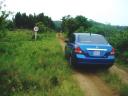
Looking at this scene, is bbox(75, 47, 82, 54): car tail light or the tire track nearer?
the tire track

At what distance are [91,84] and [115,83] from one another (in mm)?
833

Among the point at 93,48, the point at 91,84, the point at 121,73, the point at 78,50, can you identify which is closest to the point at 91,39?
the point at 93,48

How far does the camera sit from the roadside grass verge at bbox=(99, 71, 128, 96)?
9.45m

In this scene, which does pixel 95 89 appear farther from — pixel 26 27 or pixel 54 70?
pixel 26 27

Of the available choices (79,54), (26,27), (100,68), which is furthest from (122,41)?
(26,27)

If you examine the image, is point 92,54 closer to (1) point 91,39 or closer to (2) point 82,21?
(1) point 91,39

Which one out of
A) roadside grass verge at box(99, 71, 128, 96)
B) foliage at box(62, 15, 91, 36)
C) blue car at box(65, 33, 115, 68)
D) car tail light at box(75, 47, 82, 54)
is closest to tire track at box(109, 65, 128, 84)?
roadside grass verge at box(99, 71, 128, 96)

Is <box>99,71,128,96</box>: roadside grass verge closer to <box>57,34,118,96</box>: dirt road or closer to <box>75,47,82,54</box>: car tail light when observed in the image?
<box>57,34,118,96</box>: dirt road

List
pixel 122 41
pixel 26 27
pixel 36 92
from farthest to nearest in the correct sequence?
pixel 26 27, pixel 122 41, pixel 36 92

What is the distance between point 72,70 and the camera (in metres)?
13.1

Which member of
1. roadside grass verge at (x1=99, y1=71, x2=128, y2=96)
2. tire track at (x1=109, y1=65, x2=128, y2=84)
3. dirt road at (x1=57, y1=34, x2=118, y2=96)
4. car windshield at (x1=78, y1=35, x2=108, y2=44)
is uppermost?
car windshield at (x1=78, y1=35, x2=108, y2=44)

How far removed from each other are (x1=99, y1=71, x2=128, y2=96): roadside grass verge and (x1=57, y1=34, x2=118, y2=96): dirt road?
17 centimetres

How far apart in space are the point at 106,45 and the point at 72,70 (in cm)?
177

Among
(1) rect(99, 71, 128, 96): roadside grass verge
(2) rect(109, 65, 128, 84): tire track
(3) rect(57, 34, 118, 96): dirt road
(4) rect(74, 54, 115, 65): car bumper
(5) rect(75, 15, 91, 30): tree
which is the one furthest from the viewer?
(5) rect(75, 15, 91, 30): tree
